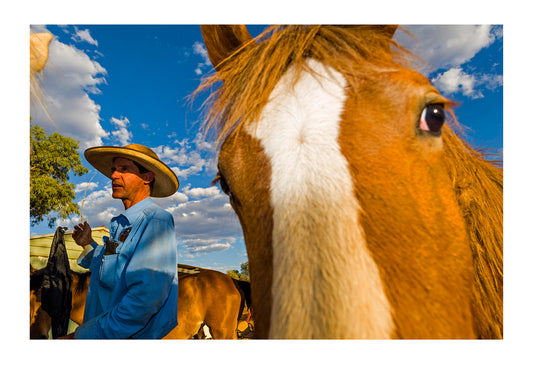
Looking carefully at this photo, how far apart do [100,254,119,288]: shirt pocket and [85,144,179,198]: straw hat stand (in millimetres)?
555

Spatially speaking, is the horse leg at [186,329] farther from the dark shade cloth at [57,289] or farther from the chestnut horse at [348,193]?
the chestnut horse at [348,193]

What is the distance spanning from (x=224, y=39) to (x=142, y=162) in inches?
35.3

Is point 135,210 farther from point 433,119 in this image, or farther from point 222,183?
point 433,119

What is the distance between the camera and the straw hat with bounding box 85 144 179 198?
1.80 m

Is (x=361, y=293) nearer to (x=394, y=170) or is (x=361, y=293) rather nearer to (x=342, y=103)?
(x=394, y=170)

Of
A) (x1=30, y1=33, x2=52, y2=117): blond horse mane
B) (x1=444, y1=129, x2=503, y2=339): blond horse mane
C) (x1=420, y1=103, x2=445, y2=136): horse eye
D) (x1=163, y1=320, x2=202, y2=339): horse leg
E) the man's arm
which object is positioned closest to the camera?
(x1=420, y1=103, x2=445, y2=136): horse eye

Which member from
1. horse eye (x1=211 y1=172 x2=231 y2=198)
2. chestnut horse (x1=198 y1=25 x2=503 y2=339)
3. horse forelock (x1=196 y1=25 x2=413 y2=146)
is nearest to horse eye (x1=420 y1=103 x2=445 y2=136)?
chestnut horse (x1=198 y1=25 x2=503 y2=339)

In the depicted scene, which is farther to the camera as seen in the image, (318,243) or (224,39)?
(224,39)

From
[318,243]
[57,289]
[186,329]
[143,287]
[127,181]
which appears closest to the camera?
[318,243]

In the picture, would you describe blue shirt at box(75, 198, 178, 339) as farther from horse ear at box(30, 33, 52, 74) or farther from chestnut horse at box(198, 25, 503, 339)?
horse ear at box(30, 33, 52, 74)

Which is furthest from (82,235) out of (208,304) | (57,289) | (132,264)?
(208,304)

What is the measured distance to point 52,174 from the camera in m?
1.93

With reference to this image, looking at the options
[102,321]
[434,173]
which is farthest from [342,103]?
[102,321]

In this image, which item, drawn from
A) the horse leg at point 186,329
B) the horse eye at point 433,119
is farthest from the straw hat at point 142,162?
the horse leg at point 186,329
